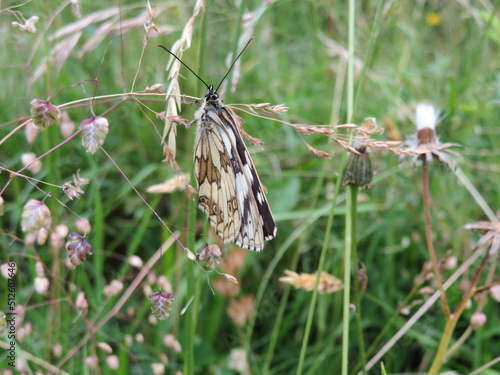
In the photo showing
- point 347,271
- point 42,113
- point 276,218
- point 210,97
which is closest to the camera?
point 42,113

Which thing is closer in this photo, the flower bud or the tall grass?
the flower bud

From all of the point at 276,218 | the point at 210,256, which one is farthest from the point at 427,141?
the point at 276,218

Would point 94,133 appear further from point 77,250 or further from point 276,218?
point 276,218

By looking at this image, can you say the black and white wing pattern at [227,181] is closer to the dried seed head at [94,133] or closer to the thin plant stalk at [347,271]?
the thin plant stalk at [347,271]

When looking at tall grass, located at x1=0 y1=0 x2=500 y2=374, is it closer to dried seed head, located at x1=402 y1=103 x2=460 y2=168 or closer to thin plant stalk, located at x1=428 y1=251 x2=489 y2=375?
thin plant stalk, located at x1=428 y1=251 x2=489 y2=375

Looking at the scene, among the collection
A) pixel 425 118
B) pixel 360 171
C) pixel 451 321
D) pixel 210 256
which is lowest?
pixel 451 321

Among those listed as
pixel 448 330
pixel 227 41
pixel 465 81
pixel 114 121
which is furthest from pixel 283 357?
pixel 227 41

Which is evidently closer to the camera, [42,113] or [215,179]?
[42,113]

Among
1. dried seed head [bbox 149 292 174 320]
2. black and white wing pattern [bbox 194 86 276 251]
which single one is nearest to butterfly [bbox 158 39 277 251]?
black and white wing pattern [bbox 194 86 276 251]
